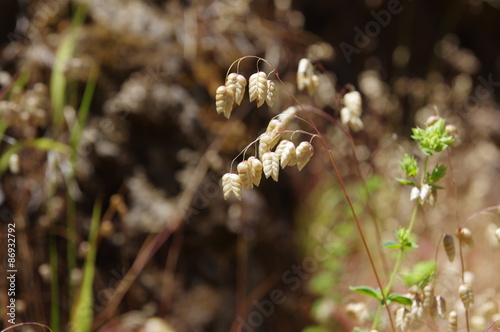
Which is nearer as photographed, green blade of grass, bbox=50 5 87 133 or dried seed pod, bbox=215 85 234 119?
dried seed pod, bbox=215 85 234 119

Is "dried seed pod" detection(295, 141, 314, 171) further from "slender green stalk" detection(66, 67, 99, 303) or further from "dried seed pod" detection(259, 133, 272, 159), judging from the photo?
"slender green stalk" detection(66, 67, 99, 303)

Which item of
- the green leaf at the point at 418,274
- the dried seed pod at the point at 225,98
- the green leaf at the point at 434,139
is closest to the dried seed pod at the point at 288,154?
the dried seed pod at the point at 225,98

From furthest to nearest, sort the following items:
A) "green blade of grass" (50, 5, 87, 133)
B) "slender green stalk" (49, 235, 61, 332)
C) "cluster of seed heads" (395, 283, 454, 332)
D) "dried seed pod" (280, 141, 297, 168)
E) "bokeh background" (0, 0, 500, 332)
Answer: "green blade of grass" (50, 5, 87, 133) < "bokeh background" (0, 0, 500, 332) < "slender green stalk" (49, 235, 61, 332) < "cluster of seed heads" (395, 283, 454, 332) < "dried seed pod" (280, 141, 297, 168)

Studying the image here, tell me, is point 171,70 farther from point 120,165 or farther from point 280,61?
point 280,61

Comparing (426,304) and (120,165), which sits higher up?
(120,165)

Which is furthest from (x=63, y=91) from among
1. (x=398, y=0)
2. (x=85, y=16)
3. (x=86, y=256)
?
(x=398, y=0)

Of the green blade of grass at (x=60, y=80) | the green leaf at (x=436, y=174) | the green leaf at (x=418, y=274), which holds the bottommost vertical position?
the green leaf at (x=418, y=274)

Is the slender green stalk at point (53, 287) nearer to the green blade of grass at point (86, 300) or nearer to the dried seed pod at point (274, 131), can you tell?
the green blade of grass at point (86, 300)

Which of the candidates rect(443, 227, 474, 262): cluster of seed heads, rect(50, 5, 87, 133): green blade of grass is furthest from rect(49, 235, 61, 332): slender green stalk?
rect(443, 227, 474, 262): cluster of seed heads

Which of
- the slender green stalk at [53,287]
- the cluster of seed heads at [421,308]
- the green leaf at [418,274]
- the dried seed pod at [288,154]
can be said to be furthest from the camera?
the slender green stalk at [53,287]
